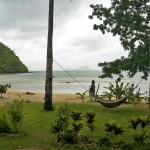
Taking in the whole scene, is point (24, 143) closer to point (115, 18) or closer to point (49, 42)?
point (49, 42)

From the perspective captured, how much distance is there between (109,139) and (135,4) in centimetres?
937

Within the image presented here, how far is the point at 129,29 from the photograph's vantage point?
20484mm

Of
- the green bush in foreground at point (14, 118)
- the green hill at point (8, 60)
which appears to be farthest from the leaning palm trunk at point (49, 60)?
the green hill at point (8, 60)

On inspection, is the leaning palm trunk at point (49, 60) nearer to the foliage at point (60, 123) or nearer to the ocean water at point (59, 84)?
the ocean water at point (59, 84)

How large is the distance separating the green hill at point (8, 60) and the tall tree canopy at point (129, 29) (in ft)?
386

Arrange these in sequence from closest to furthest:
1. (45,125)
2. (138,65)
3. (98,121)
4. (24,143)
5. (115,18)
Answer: (24,143) < (45,125) < (98,121) < (138,65) < (115,18)

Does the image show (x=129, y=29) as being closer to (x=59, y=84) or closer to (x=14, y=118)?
(x=14, y=118)

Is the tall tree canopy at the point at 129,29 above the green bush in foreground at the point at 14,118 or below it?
above

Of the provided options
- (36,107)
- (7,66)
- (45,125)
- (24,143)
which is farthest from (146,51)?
(7,66)

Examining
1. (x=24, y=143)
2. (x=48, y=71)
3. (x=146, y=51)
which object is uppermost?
(x=146, y=51)

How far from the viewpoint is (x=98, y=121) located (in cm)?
1483

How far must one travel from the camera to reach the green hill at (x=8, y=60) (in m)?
138

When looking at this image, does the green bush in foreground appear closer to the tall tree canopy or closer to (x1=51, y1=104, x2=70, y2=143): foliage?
(x1=51, y1=104, x2=70, y2=143): foliage

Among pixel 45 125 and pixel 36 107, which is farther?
pixel 36 107
